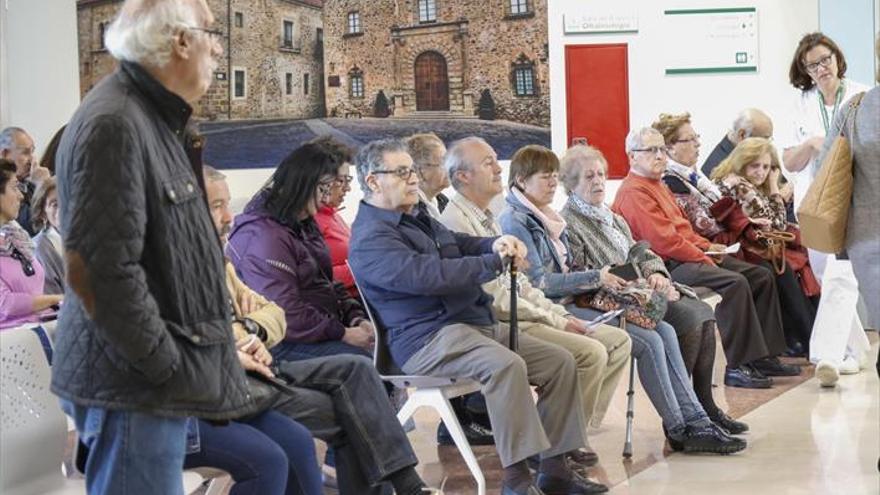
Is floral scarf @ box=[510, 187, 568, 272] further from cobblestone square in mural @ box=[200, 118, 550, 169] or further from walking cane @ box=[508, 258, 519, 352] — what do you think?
cobblestone square in mural @ box=[200, 118, 550, 169]

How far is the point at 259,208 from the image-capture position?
4.82 meters

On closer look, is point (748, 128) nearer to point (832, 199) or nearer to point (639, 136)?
point (639, 136)

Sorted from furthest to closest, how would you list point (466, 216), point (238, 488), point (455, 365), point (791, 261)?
1. point (791, 261)
2. point (466, 216)
3. point (455, 365)
4. point (238, 488)

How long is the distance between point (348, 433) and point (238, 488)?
→ 2.28ft

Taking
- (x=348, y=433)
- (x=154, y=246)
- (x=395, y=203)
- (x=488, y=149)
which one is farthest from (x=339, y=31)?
(x=154, y=246)

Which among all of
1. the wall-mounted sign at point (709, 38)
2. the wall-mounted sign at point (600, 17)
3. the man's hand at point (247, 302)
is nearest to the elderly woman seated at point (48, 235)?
the man's hand at point (247, 302)

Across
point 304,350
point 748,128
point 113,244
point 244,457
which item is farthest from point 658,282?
point 113,244

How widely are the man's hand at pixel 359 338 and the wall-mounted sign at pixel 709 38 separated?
5.31m

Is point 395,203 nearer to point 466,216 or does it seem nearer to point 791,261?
point 466,216

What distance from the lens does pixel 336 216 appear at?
591 centimetres

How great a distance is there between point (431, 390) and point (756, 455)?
156 centimetres

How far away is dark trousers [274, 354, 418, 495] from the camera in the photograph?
3908 mm

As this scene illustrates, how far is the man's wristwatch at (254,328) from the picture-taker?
3.94 meters

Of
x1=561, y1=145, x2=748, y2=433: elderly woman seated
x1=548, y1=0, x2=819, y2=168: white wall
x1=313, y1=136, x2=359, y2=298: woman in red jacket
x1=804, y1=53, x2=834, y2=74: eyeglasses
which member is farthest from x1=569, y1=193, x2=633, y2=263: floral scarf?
x1=548, y1=0, x2=819, y2=168: white wall
